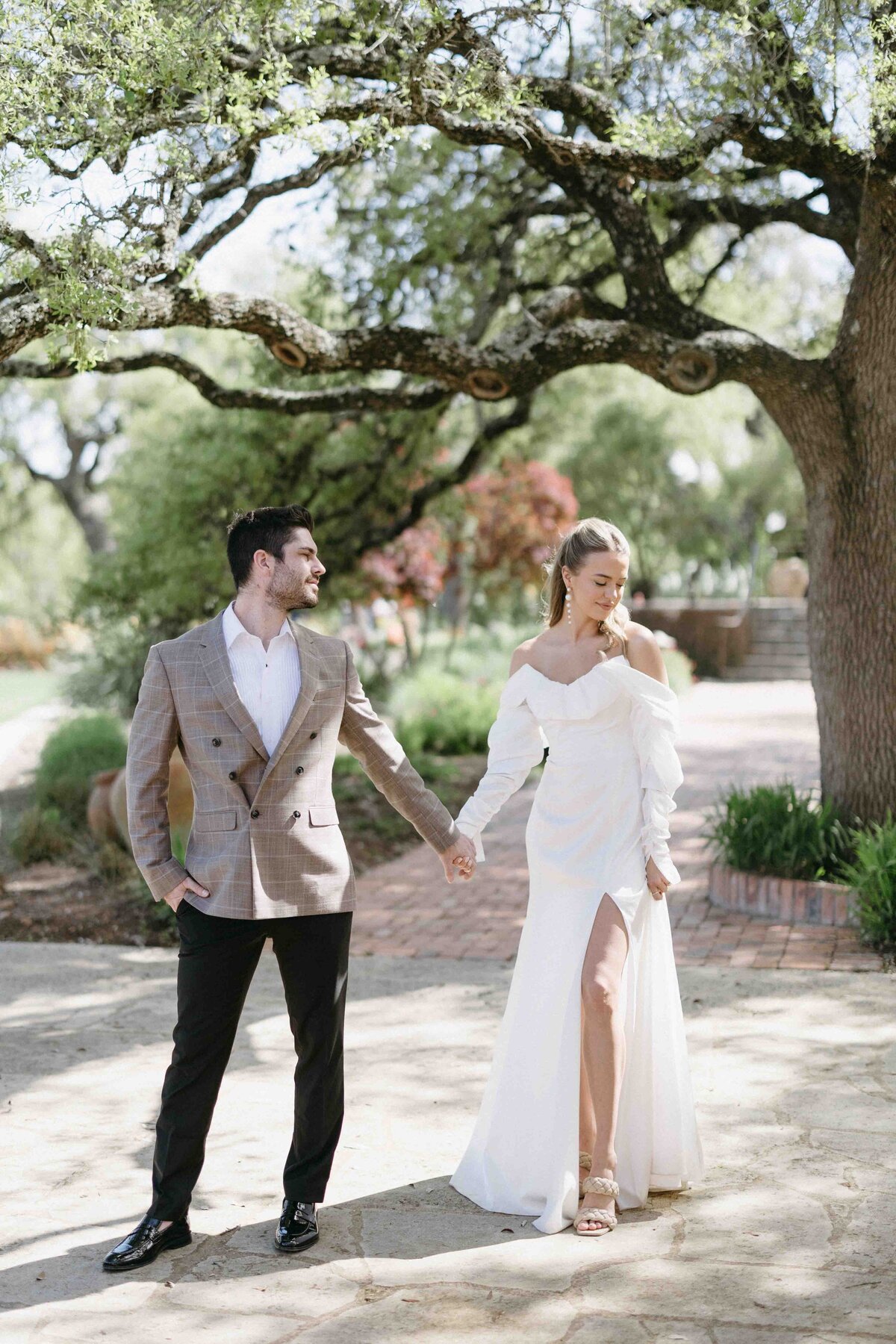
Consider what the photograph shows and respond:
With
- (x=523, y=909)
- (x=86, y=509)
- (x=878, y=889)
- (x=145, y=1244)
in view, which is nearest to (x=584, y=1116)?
→ (x=145, y=1244)

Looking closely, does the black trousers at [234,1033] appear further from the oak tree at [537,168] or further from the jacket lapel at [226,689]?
the oak tree at [537,168]

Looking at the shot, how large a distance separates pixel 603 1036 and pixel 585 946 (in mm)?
259

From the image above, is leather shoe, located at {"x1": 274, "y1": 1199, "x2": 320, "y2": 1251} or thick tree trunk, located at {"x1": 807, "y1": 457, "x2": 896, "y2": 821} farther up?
thick tree trunk, located at {"x1": 807, "y1": 457, "x2": 896, "y2": 821}

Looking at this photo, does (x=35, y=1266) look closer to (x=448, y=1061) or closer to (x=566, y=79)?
(x=448, y=1061)

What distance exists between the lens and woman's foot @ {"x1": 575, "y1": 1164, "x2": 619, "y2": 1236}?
12.8ft

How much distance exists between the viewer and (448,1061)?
5625 mm

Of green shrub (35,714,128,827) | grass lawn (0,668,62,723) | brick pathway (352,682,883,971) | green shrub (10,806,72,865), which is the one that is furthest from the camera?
grass lawn (0,668,62,723)

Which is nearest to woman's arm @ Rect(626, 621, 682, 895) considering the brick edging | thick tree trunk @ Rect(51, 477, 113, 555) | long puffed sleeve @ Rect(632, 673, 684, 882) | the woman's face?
long puffed sleeve @ Rect(632, 673, 684, 882)

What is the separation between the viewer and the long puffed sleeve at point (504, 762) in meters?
4.34

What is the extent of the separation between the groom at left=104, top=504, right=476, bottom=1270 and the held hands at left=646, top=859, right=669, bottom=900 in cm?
88

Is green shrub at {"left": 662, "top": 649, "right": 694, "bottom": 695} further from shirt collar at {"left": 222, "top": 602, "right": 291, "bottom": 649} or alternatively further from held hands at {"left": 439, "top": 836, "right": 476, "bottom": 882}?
shirt collar at {"left": 222, "top": 602, "right": 291, "bottom": 649}

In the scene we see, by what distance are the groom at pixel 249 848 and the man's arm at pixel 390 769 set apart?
0.11 m

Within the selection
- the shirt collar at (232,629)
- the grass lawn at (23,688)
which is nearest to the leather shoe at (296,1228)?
the shirt collar at (232,629)

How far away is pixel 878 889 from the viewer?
689 centimetres
